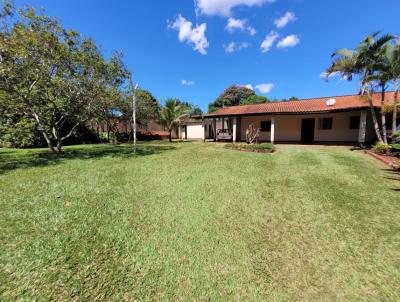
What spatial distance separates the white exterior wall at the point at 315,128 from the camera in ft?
48.9

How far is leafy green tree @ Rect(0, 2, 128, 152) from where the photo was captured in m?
7.94

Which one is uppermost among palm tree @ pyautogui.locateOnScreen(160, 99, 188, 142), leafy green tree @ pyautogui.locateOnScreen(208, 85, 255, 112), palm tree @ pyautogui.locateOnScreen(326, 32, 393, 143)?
leafy green tree @ pyautogui.locateOnScreen(208, 85, 255, 112)

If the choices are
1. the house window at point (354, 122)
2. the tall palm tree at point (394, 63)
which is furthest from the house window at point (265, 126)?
the tall palm tree at point (394, 63)

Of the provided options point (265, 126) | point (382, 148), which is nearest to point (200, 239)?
point (382, 148)

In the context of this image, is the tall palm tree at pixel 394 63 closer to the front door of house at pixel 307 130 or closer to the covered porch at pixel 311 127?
the covered porch at pixel 311 127

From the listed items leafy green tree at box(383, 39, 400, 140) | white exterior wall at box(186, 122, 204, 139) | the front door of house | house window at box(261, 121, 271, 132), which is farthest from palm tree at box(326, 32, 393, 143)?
white exterior wall at box(186, 122, 204, 139)

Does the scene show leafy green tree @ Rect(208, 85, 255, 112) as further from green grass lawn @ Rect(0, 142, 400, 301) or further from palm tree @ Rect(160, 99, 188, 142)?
green grass lawn @ Rect(0, 142, 400, 301)

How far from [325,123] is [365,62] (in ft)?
20.4

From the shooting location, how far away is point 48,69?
349 inches

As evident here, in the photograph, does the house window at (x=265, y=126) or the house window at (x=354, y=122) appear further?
the house window at (x=265, y=126)

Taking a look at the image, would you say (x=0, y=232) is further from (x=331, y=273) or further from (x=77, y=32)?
(x=77, y=32)

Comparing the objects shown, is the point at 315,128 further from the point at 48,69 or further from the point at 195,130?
the point at 48,69

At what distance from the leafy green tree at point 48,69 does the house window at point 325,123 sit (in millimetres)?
15668

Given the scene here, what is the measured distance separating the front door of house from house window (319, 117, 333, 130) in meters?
0.57
